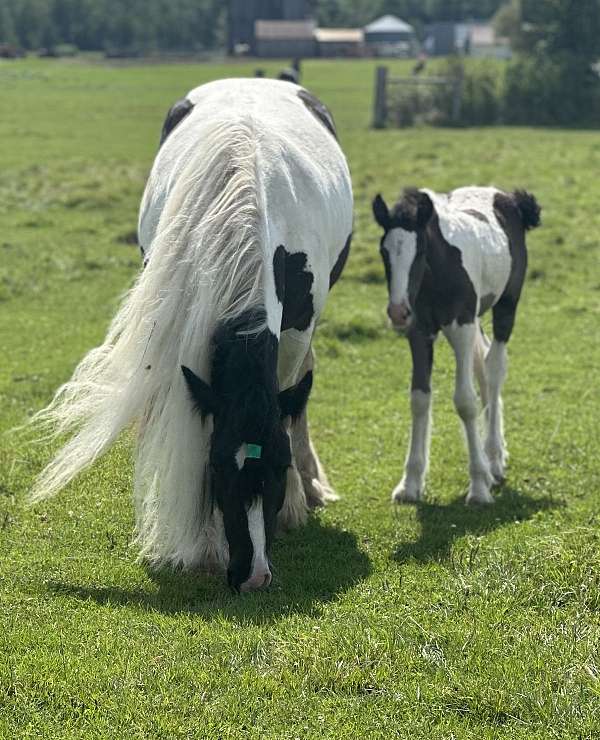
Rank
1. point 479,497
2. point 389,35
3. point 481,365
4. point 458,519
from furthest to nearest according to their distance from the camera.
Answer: point 389,35, point 481,365, point 479,497, point 458,519

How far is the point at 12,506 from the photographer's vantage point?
610 centimetres

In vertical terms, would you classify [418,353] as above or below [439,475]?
above

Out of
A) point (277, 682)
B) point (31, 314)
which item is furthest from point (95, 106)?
point (277, 682)

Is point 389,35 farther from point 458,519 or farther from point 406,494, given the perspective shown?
point 458,519

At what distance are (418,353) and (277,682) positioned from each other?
128 inches

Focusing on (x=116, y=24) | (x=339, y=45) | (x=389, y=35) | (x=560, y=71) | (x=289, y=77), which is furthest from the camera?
(x=389, y=35)

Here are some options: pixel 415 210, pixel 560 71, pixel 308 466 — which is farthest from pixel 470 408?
pixel 560 71

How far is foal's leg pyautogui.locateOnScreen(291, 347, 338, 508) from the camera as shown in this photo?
21.9ft

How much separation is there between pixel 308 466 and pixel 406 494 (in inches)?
25.7

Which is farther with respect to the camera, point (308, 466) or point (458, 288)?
point (308, 466)

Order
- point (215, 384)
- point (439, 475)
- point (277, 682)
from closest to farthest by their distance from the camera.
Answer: point (277, 682) < point (215, 384) < point (439, 475)

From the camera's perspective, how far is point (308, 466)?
6.82 m

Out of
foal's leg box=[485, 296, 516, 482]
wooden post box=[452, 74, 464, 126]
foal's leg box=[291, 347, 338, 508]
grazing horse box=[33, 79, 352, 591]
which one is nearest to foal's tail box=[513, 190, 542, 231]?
foal's leg box=[485, 296, 516, 482]

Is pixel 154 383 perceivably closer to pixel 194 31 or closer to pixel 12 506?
pixel 12 506
